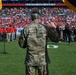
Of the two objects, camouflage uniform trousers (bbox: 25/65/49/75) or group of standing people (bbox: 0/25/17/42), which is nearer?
camouflage uniform trousers (bbox: 25/65/49/75)

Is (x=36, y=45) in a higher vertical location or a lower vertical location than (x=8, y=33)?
higher

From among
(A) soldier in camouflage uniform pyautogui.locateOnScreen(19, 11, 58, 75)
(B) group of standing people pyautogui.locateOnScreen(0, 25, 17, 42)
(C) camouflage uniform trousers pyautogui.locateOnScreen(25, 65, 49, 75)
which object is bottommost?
(B) group of standing people pyautogui.locateOnScreen(0, 25, 17, 42)

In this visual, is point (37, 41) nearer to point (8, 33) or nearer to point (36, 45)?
point (36, 45)

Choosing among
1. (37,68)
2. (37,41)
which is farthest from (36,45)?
(37,68)

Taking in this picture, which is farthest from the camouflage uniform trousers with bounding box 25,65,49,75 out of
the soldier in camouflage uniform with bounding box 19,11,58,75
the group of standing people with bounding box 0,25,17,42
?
the group of standing people with bounding box 0,25,17,42

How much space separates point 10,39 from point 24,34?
26.9 meters

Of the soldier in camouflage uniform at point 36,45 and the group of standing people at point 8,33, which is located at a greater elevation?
the soldier in camouflage uniform at point 36,45

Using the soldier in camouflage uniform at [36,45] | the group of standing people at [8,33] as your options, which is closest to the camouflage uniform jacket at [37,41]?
the soldier in camouflage uniform at [36,45]

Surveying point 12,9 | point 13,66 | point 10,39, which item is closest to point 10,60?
point 13,66

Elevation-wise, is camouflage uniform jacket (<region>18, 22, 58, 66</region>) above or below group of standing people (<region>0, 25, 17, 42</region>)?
above

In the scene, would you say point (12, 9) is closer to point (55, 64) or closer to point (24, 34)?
point (55, 64)

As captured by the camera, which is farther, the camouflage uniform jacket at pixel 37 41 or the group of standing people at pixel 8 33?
the group of standing people at pixel 8 33

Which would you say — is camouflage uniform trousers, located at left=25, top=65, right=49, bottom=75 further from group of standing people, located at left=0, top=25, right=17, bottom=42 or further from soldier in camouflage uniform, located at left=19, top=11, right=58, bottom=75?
group of standing people, located at left=0, top=25, right=17, bottom=42

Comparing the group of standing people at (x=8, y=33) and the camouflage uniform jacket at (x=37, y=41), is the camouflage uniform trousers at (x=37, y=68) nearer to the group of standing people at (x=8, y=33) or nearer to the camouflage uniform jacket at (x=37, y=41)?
the camouflage uniform jacket at (x=37, y=41)
